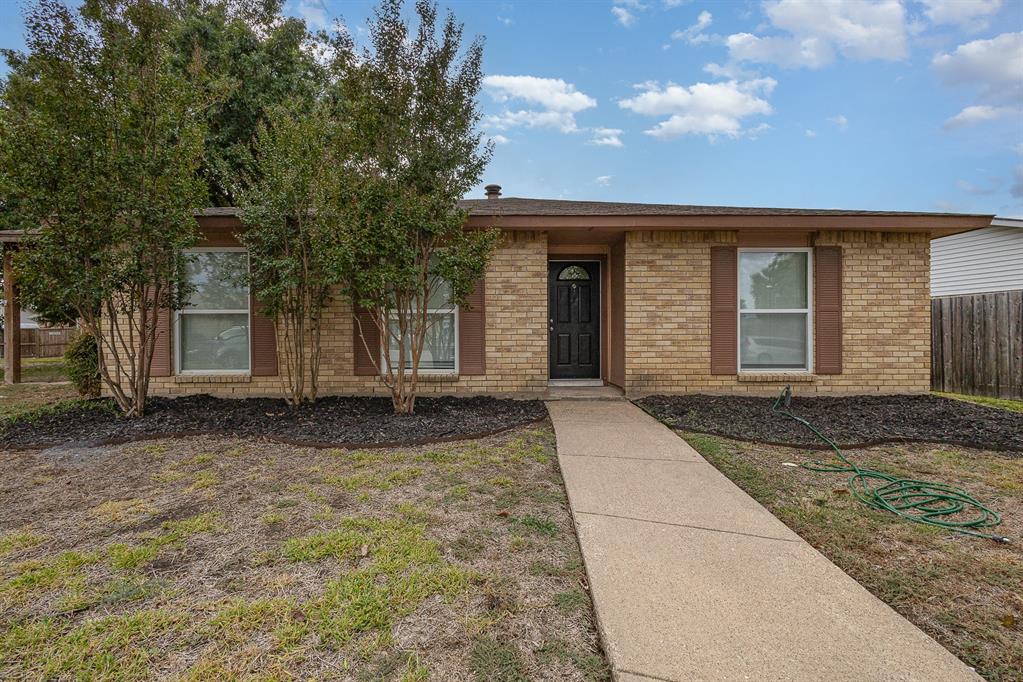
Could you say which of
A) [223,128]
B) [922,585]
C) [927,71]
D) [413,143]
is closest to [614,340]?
[413,143]

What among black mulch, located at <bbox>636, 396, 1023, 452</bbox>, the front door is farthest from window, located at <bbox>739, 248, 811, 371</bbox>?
the front door

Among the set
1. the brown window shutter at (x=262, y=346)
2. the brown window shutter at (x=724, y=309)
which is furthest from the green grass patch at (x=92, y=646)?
the brown window shutter at (x=724, y=309)

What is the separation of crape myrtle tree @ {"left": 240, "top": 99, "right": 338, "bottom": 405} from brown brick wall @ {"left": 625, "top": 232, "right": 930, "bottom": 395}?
4190 mm

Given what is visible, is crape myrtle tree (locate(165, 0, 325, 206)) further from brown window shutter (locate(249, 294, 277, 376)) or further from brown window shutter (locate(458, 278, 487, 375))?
brown window shutter (locate(458, 278, 487, 375))

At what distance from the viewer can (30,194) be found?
196 inches

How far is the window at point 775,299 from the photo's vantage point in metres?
7.28

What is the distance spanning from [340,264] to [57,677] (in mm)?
4174

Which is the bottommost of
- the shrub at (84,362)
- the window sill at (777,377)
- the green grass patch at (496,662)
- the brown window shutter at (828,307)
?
the green grass patch at (496,662)

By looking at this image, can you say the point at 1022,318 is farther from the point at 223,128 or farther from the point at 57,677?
the point at 223,128

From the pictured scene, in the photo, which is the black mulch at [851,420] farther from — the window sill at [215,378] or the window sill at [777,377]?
the window sill at [215,378]

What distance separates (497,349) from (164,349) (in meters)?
4.78

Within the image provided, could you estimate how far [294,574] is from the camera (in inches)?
93.4

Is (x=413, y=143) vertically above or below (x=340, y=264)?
above

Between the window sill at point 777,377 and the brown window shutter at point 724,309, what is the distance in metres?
0.22
